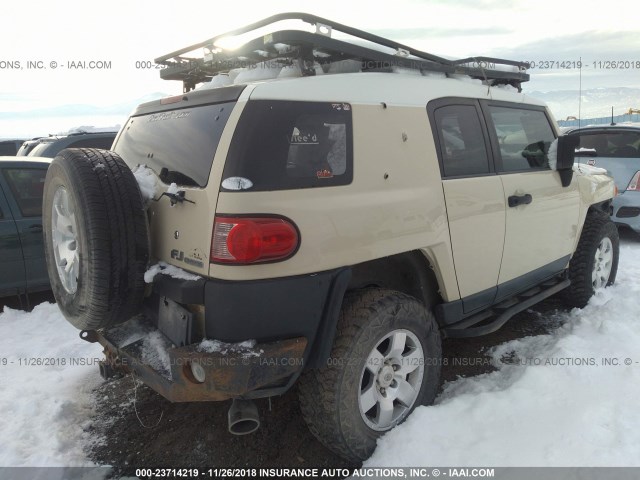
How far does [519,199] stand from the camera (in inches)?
132

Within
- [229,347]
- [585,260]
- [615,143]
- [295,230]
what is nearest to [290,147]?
[295,230]

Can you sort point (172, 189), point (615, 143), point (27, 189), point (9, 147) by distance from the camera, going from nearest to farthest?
point (172, 189) < point (27, 189) < point (615, 143) < point (9, 147)

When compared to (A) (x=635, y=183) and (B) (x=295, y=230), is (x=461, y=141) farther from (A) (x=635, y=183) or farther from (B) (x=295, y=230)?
(A) (x=635, y=183)

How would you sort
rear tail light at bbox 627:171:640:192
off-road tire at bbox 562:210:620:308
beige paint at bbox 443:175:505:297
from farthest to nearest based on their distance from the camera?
rear tail light at bbox 627:171:640:192
off-road tire at bbox 562:210:620:308
beige paint at bbox 443:175:505:297

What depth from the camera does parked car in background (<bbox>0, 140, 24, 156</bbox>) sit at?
1174 cm

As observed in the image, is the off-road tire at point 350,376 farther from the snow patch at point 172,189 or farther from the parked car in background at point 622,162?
the parked car in background at point 622,162

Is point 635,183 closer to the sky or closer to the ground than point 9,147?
closer to the ground

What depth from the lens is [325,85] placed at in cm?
243

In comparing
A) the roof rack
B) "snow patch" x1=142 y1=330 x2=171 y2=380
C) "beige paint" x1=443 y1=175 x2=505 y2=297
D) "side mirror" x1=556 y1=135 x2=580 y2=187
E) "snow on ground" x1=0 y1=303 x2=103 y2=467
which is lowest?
"snow on ground" x1=0 y1=303 x2=103 y2=467

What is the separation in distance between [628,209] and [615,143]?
112cm

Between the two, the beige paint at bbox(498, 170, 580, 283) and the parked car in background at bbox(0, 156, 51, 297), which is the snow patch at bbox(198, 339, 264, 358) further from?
the parked car in background at bbox(0, 156, 51, 297)

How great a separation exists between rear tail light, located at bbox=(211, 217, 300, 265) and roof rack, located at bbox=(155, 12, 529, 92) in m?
1.00

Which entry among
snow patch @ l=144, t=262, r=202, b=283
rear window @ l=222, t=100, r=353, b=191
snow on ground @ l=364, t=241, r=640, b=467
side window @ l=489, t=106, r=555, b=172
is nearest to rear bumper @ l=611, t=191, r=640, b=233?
side window @ l=489, t=106, r=555, b=172

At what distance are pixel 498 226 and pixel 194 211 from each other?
2.00 metres
